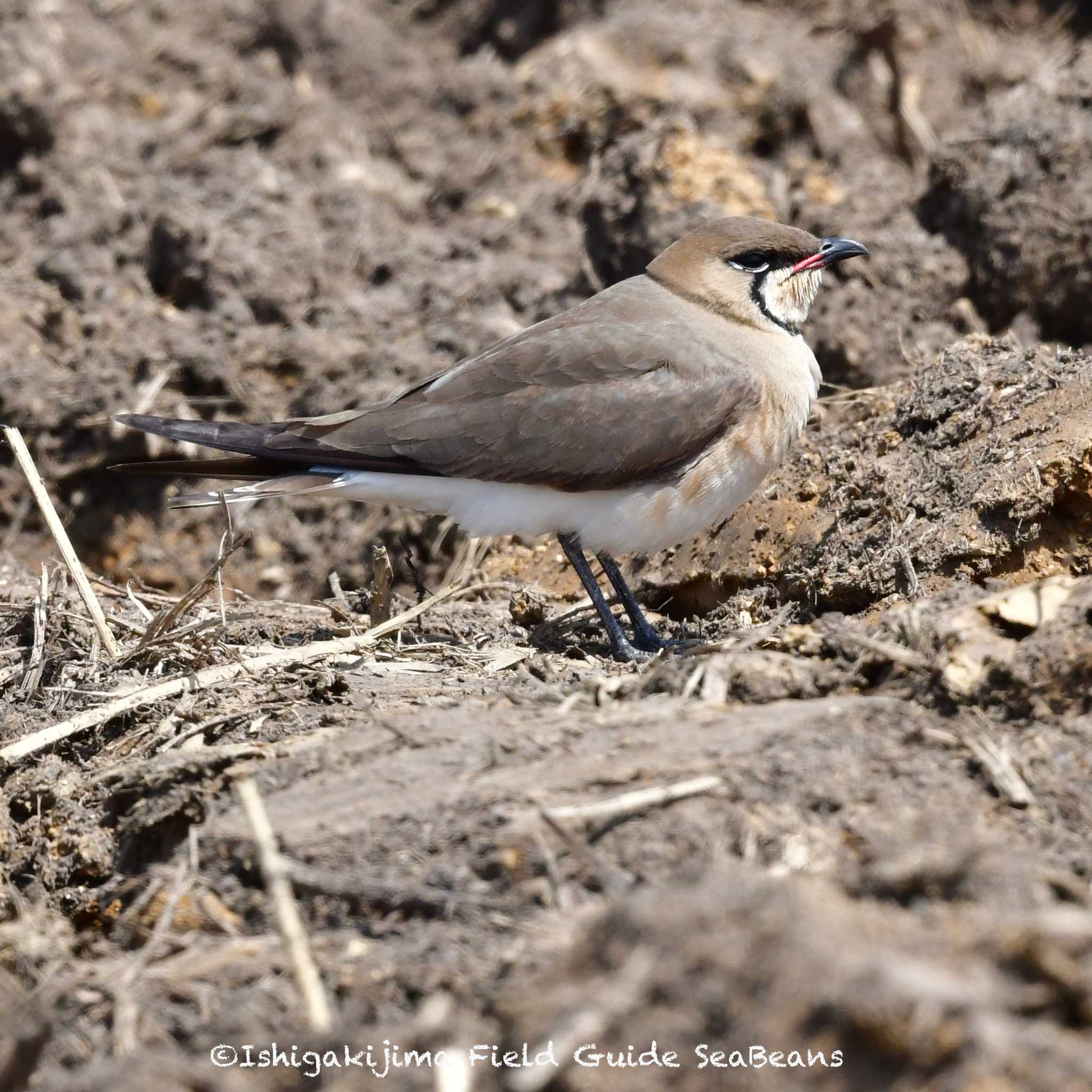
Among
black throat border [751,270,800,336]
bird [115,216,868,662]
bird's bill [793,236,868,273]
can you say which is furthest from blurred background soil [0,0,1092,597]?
bird [115,216,868,662]

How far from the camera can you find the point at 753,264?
5.69 metres

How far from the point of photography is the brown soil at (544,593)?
101 inches

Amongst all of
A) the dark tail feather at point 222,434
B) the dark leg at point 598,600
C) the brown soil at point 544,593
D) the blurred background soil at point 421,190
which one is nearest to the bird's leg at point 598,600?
the dark leg at point 598,600

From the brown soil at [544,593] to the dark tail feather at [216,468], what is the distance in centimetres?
55

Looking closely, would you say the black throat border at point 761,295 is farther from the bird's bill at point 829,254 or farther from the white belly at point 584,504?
the white belly at point 584,504

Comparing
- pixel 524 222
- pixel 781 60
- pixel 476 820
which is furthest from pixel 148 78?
pixel 476 820

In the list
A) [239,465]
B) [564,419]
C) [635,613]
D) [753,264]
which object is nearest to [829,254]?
[753,264]

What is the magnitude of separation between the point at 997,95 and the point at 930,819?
18.5ft

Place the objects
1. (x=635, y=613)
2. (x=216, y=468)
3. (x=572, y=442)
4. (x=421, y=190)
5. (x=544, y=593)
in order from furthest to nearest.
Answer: (x=421, y=190) → (x=544, y=593) → (x=635, y=613) → (x=216, y=468) → (x=572, y=442)

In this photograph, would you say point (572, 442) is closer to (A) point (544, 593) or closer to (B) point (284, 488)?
(A) point (544, 593)

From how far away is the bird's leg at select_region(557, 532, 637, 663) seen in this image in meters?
5.07

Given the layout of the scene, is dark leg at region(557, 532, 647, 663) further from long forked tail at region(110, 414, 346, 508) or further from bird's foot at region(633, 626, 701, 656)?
long forked tail at region(110, 414, 346, 508)

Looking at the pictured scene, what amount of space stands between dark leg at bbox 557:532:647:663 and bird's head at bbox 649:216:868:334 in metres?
1.18

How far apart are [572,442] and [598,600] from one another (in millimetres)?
634
